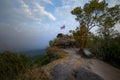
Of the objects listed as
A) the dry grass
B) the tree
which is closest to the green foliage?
the dry grass

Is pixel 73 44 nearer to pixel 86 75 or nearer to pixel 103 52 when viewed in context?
pixel 103 52

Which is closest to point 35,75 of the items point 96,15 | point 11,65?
point 11,65

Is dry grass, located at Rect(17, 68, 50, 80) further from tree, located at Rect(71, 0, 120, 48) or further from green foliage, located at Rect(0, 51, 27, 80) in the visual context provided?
tree, located at Rect(71, 0, 120, 48)

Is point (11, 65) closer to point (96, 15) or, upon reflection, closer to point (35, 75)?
point (35, 75)

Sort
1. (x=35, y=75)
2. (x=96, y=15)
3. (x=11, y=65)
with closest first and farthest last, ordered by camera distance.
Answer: (x=35, y=75)
(x=11, y=65)
(x=96, y=15)

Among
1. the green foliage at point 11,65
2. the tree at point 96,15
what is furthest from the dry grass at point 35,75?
the tree at point 96,15

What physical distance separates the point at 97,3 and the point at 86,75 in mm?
16930

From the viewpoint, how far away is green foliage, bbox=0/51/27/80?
7566 millimetres

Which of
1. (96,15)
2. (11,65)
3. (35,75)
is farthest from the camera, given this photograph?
(96,15)

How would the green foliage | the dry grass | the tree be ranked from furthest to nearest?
the tree → the green foliage → the dry grass

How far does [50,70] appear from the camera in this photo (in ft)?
28.1

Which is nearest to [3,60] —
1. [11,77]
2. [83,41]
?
[11,77]

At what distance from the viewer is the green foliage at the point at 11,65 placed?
757 centimetres

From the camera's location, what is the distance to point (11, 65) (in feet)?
26.3
